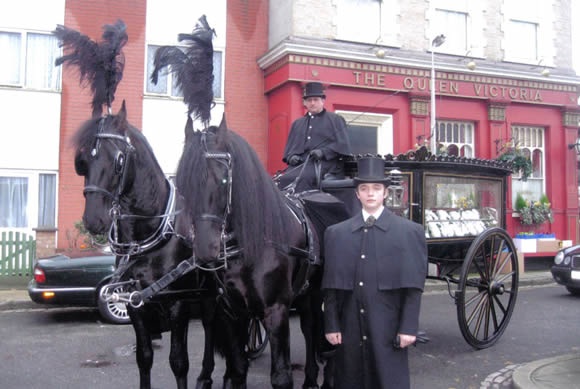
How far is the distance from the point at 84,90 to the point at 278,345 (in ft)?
36.3

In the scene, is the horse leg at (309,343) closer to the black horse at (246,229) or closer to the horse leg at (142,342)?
the black horse at (246,229)

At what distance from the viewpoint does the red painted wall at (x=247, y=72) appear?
14.3m

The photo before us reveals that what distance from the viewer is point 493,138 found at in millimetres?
15391

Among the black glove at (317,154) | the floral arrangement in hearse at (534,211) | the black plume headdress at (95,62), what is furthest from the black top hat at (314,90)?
the floral arrangement in hearse at (534,211)

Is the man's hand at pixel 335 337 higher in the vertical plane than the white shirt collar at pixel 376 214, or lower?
lower

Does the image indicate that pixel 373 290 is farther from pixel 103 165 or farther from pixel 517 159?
pixel 517 159

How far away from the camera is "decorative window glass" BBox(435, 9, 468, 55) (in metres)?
15.4

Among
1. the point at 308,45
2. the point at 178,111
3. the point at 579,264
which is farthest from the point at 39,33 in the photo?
the point at 579,264

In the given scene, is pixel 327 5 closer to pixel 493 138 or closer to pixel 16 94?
pixel 493 138

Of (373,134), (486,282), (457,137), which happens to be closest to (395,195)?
(486,282)

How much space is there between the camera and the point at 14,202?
42.7 feet

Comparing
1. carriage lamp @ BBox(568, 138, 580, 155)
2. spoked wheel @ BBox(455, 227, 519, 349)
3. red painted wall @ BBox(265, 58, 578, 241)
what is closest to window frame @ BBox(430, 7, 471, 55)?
red painted wall @ BBox(265, 58, 578, 241)

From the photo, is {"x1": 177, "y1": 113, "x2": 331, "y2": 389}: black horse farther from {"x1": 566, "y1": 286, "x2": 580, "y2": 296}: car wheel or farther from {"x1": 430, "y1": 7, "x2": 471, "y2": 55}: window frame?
{"x1": 430, "y1": 7, "x2": 471, "y2": 55}: window frame

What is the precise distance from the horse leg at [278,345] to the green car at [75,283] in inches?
192
